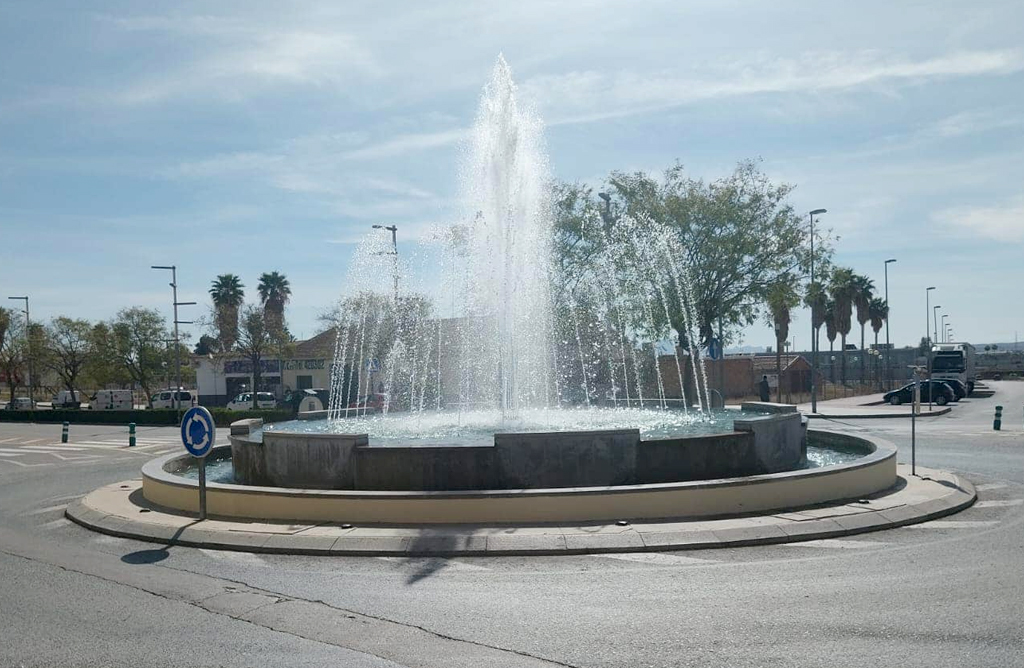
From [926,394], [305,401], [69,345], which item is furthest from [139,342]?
[926,394]

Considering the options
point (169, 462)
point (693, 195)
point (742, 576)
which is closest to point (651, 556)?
point (742, 576)

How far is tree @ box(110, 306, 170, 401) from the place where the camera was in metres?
57.2

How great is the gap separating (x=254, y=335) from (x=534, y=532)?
135 feet

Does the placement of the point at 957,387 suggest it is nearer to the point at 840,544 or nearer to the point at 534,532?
the point at 840,544

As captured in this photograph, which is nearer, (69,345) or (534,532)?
(534,532)

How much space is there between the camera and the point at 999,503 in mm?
12680

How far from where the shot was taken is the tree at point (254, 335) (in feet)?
160

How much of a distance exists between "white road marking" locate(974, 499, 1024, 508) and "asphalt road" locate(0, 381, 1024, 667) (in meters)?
0.61

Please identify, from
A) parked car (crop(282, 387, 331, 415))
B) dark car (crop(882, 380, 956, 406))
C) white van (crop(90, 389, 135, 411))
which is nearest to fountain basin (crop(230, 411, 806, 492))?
parked car (crop(282, 387, 331, 415))

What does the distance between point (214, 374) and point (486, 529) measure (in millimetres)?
57195

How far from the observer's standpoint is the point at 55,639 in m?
6.90

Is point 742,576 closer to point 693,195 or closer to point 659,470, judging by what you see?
point 659,470

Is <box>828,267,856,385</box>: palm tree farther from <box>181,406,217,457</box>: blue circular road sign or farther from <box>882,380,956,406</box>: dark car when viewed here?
<box>181,406,217,457</box>: blue circular road sign

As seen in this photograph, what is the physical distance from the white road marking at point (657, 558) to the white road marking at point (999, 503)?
5638mm
